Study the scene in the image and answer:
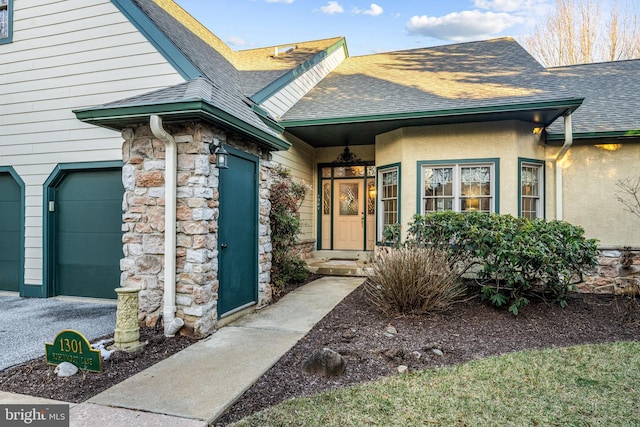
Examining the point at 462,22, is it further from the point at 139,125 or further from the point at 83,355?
the point at 83,355

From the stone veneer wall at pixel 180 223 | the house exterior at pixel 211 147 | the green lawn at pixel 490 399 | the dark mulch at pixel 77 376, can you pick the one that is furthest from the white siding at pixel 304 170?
the green lawn at pixel 490 399

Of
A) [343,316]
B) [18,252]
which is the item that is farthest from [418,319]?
[18,252]

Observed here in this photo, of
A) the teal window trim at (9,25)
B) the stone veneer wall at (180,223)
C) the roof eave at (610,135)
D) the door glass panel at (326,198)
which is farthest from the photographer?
the door glass panel at (326,198)

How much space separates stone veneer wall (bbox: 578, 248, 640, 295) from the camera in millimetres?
6535

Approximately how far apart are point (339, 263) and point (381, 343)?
454 centimetres

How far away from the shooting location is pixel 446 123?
24.0ft

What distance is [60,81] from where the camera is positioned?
20.4 ft

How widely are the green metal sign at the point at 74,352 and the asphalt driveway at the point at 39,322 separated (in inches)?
19.6

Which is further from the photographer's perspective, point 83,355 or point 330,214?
point 330,214

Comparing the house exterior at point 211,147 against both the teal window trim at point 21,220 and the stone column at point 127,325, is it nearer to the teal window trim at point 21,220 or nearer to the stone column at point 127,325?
the teal window trim at point 21,220

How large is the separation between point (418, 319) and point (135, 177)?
12.3ft

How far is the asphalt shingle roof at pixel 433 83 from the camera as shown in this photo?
23.3 ft

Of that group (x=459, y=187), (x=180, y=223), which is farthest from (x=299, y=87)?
(x=180, y=223)

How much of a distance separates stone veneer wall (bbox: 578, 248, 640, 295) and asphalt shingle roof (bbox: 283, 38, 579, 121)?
282 centimetres
